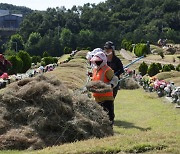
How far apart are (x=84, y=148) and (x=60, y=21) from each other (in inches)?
3178

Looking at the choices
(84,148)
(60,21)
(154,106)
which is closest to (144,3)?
(60,21)

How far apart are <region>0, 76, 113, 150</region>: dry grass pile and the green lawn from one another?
371mm

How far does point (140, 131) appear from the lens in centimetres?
794

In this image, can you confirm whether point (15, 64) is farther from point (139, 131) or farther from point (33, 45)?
point (33, 45)

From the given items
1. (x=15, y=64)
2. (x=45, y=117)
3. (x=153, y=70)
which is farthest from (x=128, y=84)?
(x=45, y=117)

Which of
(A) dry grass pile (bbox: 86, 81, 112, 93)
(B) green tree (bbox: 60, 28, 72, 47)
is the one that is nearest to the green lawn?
(A) dry grass pile (bbox: 86, 81, 112, 93)

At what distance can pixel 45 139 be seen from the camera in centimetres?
670

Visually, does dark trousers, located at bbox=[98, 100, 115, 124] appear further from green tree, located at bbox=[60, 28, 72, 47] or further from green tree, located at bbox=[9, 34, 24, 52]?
green tree, located at bbox=[9, 34, 24, 52]

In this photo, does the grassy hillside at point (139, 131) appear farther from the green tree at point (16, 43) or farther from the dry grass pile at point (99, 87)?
the green tree at point (16, 43)

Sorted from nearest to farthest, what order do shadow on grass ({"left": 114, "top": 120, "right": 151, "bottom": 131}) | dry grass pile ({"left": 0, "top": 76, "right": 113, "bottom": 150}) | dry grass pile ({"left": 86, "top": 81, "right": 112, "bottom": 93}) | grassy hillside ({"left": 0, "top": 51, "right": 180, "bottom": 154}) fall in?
1. grassy hillside ({"left": 0, "top": 51, "right": 180, "bottom": 154})
2. dry grass pile ({"left": 0, "top": 76, "right": 113, "bottom": 150})
3. dry grass pile ({"left": 86, "top": 81, "right": 112, "bottom": 93})
4. shadow on grass ({"left": 114, "top": 120, "right": 151, "bottom": 131})

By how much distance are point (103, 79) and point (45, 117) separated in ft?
5.21

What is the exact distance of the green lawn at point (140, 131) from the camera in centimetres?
531

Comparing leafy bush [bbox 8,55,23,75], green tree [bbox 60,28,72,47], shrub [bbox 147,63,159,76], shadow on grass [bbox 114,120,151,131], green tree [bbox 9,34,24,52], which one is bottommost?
green tree [bbox 9,34,24,52]

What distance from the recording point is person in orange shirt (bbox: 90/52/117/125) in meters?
7.88
